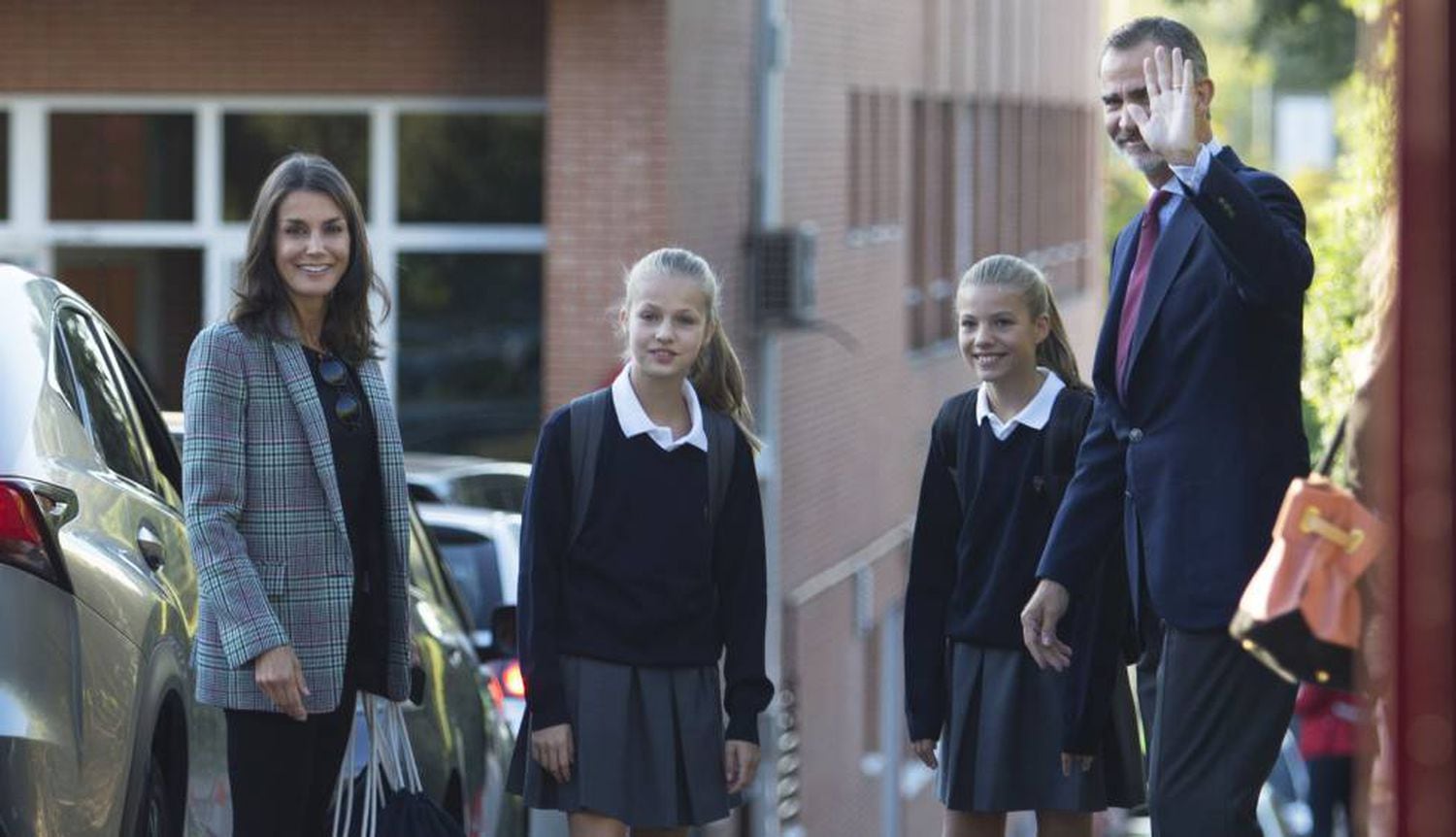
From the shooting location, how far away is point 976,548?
608 centimetres

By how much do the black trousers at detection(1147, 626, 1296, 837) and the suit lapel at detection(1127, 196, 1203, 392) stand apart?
0.56 metres

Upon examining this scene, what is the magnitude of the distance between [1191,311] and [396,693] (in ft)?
6.02

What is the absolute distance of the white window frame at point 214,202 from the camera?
64.0 ft

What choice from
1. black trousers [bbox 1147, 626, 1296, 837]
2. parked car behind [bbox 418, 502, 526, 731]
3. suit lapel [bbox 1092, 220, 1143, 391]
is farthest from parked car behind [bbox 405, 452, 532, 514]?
black trousers [bbox 1147, 626, 1296, 837]

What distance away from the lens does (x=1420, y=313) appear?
2492 mm

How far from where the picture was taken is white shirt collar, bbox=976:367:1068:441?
6066 millimetres

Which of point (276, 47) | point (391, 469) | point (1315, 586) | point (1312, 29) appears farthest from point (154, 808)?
point (1312, 29)

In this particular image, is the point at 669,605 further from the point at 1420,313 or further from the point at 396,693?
the point at 1420,313

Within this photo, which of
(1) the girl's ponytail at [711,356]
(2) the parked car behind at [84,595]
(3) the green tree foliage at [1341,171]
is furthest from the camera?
(1) the girl's ponytail at [711,356]

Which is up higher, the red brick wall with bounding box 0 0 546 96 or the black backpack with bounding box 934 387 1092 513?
the red brick wall with bounding box 0 0 546 96

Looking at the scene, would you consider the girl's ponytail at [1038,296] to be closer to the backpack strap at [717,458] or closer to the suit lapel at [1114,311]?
the backpack strap at [717,458]

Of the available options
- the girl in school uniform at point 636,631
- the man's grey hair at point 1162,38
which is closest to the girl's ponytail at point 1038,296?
the girl in school uniform at point 636,631

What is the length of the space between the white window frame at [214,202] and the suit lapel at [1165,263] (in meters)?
14.5

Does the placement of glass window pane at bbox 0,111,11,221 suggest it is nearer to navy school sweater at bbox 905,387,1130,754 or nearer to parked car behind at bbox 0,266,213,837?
parked car behind at bbox 0,266,213,837
